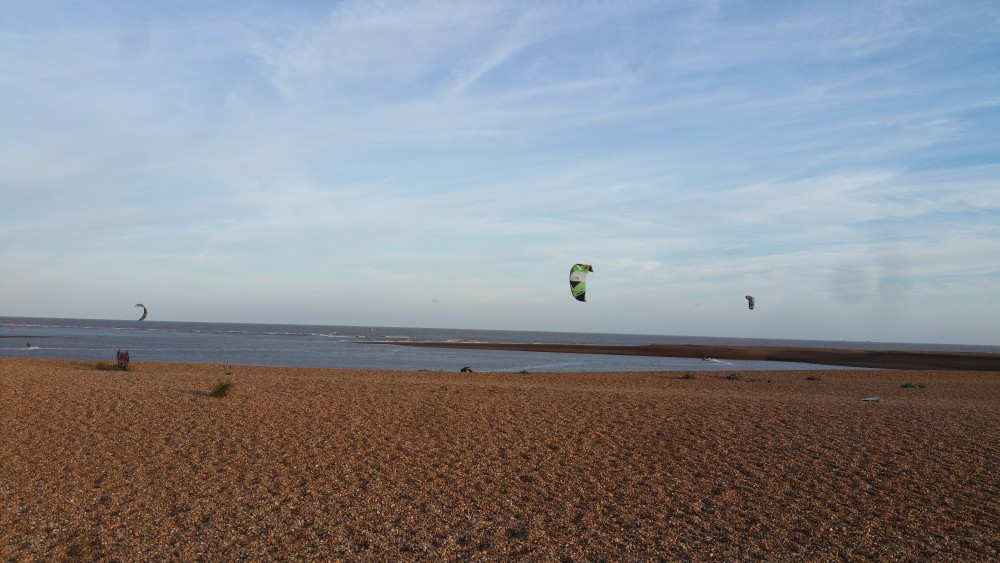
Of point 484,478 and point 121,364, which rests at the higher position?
point 121,364

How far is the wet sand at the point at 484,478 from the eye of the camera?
7.61 m

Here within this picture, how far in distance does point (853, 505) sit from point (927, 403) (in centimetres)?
1231

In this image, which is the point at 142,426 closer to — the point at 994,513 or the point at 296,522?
the point at 296,522

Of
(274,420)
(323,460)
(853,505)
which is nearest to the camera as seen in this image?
(853,505)

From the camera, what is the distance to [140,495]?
9172 mm

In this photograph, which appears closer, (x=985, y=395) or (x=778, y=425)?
(x=778, y=425)

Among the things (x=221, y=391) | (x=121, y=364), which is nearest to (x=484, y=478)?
(x=221, y=391)

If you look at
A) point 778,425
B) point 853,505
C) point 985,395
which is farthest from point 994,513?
point 985,395

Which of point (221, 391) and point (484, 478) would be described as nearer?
point (484, 478)

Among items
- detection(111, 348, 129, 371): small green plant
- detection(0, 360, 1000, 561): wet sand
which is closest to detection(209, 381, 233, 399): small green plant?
detection(0, 360, 1000, 561): wet sand

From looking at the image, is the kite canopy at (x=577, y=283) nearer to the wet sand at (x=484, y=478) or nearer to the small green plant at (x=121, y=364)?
the wet sand at (x=484, y=478)

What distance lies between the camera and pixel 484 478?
10.2 meters

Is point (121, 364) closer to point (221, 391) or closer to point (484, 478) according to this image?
point (221, 391)

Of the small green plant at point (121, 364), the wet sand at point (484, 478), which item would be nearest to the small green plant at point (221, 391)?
the wet sand at point (484, 478)
